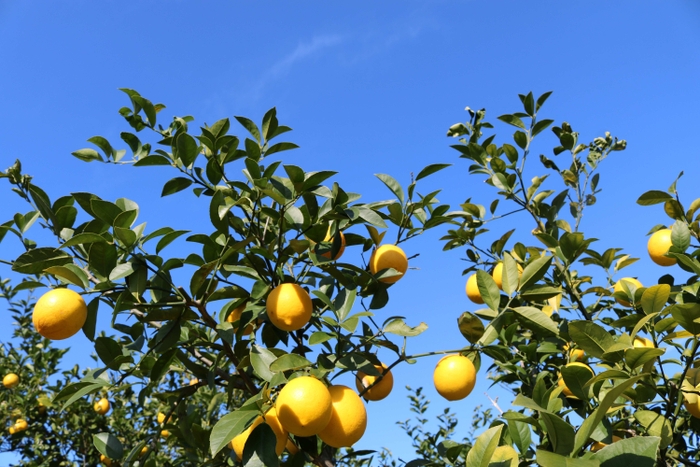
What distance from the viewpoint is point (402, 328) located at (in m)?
1.66

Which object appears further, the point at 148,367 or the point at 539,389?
the point at 148,367

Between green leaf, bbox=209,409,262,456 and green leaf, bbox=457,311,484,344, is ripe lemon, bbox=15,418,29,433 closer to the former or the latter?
green leaf, bbox=209,409,262,456

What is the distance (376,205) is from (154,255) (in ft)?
2.49

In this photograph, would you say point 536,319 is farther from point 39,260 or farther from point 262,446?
point 39,260

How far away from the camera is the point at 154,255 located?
157cm

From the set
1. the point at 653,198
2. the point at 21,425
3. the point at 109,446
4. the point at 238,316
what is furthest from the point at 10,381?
the point at 653,198

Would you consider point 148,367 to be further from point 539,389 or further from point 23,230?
point 539,389

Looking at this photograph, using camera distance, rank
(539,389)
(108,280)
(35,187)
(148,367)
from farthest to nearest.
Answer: (148,367), (35,187), (108,280), (539,389)

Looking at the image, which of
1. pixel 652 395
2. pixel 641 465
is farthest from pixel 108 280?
pixel 652 395

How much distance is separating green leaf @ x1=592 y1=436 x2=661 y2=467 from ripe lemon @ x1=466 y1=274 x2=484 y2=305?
1.50m

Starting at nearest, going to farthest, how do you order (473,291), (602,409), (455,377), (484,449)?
(602,409), (484,449), (455,377), (473,291)

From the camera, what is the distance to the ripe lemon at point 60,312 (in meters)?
1.49

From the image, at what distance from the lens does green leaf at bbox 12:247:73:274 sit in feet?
4.72

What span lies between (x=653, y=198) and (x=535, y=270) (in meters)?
1.02
